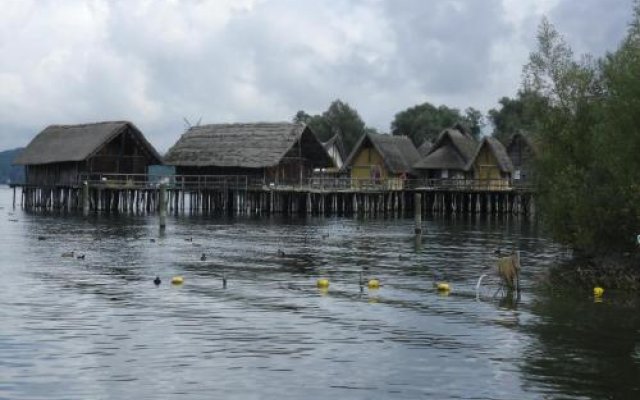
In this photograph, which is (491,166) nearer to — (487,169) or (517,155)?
(487,169)

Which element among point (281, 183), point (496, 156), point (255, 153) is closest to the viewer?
point (255, 153)

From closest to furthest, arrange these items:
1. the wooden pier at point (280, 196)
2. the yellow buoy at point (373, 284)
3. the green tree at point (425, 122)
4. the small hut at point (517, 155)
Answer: the yellow buoy at point (373, 284) → the wooden pier at point (280, 196) → the small hut at point (517, 155) → the green tree at point (425, 122)

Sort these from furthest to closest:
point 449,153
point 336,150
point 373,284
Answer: point 336,150
point 449,153
point 373,284

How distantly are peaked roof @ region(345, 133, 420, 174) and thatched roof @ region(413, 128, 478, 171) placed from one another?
200cm

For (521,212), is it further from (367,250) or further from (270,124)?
(367,250)

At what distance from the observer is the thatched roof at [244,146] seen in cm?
7312

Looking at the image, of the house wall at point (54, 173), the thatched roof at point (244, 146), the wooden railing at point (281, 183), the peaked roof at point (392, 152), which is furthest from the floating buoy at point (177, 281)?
the peaked roof at point (392, 152)

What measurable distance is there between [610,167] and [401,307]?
357 inches

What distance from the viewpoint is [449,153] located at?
81875 millimetres

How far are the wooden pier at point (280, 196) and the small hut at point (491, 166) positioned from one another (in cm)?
27

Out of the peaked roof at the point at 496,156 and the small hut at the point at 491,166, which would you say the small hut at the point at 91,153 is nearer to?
the peaked roof at the point at 496,156

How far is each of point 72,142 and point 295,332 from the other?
5827 centimetres

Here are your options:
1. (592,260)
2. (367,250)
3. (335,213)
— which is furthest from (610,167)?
(335,213)

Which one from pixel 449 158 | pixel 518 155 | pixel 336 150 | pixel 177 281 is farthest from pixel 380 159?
pixel 177 281
